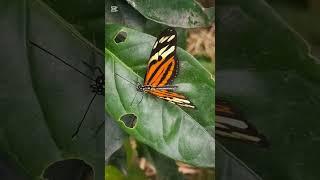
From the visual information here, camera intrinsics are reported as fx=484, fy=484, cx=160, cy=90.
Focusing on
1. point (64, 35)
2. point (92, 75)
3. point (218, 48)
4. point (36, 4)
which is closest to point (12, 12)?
point (36, 4)

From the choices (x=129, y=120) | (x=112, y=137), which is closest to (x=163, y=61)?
(x=129, y=120)

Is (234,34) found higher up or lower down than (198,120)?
higher up

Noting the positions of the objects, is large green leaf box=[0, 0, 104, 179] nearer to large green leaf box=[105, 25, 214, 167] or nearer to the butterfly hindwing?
large green leaf box=[105, 25, 214, 167]

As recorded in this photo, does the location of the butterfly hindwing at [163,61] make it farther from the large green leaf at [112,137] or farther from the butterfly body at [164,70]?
the large green leaf at [112,137]

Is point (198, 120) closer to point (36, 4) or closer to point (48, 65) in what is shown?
point (48, 65)

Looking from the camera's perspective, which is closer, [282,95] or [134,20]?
[282,95]

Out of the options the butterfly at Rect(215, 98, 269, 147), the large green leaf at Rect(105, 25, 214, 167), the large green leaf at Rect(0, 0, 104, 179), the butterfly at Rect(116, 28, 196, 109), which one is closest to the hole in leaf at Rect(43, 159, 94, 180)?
the large green leaf at Rect(0, 0, 104, 179)
